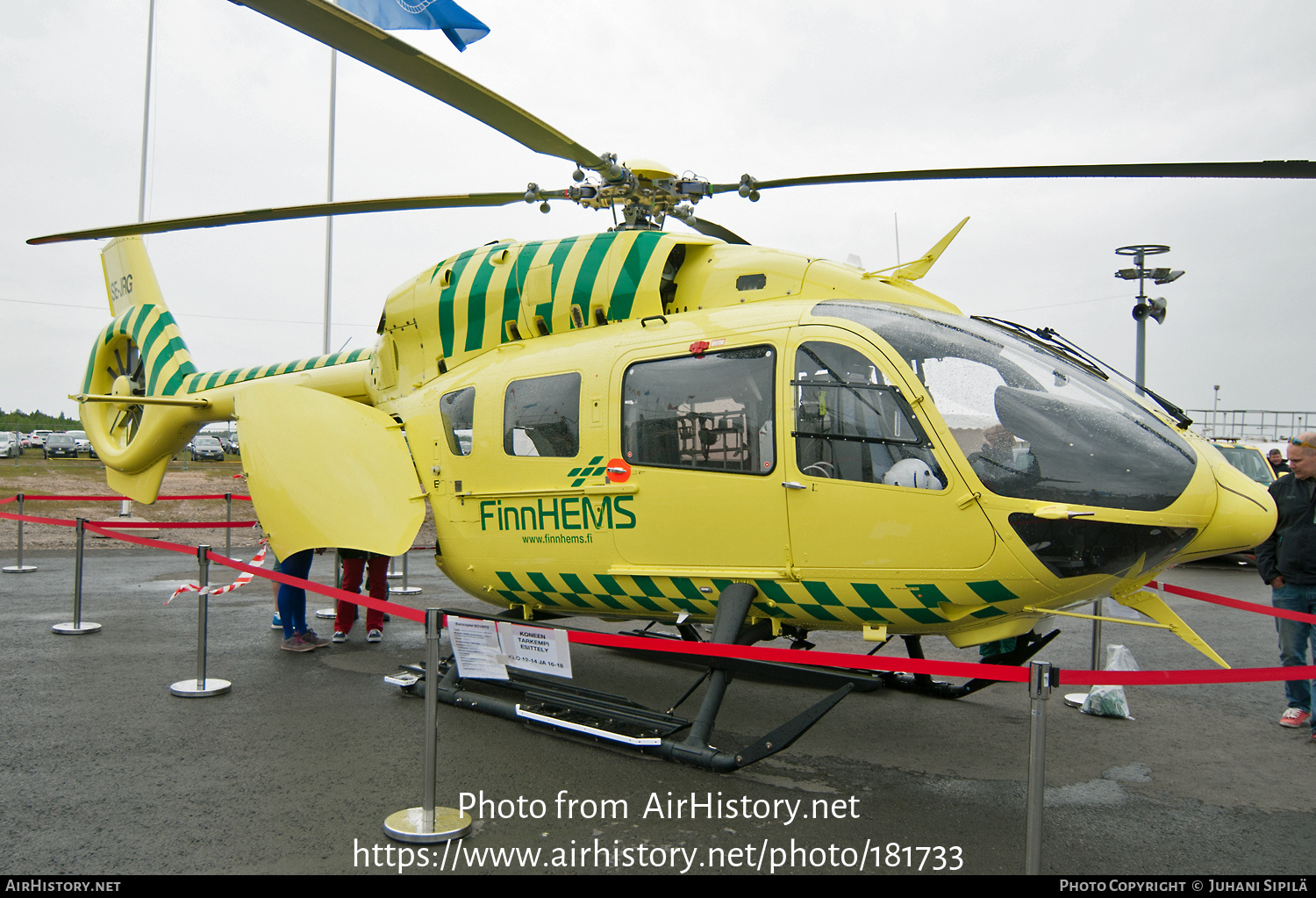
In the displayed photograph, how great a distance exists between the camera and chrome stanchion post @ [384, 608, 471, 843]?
11.7ft

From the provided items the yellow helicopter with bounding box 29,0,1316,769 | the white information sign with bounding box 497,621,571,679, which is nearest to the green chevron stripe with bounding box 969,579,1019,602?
the yellow helicopter with bounding box 29,0,1316,769

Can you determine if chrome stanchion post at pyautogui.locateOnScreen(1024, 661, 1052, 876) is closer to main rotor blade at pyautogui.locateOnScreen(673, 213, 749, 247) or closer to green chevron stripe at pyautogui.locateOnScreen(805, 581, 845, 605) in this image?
green chevron stripe at pyautogui.locateOnScreen(805, 581, 845, 605)

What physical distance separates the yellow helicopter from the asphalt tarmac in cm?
62

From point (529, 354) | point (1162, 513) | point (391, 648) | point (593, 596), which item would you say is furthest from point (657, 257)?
point (391, 648)

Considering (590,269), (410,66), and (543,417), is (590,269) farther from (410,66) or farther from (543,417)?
(410,66)

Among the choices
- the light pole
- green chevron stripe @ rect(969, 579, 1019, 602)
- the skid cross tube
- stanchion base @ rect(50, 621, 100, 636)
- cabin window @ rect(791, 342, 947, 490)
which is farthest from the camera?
the light pole

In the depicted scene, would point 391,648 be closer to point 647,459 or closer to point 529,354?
point 529,354

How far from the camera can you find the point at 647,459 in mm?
4699

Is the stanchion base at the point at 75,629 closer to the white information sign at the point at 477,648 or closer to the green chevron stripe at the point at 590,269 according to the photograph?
the white information sign at the point at 477,648

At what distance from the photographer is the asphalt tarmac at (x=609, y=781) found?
3.52 metres

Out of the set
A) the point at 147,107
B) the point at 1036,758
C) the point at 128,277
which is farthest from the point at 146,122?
the point at 1036,758

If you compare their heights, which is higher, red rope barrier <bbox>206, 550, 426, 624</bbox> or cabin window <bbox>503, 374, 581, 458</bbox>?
cabin window <bbox>503, 374, 581, 458</bbox>

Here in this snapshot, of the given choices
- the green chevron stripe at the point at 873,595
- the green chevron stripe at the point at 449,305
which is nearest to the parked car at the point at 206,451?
the green chevron stripe at the point at 449,305

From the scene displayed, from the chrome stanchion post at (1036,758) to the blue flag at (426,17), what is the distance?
5239 millimetres
